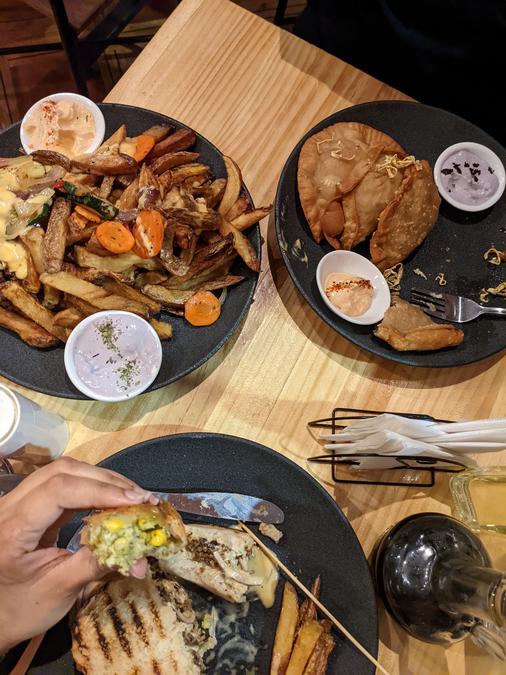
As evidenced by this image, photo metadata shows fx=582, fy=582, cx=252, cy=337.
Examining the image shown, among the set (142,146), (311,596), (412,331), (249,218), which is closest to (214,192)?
(249,218)

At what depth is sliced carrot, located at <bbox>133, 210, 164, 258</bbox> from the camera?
199 centimetres

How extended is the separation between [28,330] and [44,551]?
0.80m

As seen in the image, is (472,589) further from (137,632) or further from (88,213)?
(88,213)

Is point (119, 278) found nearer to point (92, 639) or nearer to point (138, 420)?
point (138, 420)

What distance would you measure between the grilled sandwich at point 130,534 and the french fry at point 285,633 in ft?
1.78

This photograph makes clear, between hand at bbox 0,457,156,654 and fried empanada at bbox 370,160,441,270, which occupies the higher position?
fried empanada at bbox 370,160,441,270

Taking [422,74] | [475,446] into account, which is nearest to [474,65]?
[422,74]

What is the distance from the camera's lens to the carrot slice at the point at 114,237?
1.97 metres

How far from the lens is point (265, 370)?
2.25m

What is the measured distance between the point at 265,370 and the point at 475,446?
2.85 ft

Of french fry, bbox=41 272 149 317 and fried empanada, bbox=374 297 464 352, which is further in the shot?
fried empanada, bbox=374 297 464 352

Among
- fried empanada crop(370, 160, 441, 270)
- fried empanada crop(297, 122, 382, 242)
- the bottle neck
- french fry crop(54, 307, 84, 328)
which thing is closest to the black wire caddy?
the bottle neck

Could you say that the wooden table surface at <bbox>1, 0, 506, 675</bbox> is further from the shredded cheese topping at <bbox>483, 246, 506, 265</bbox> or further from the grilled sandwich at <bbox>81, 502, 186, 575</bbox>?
the grilled sandwich at <bbox>81, 502, 186, 575</bbox>

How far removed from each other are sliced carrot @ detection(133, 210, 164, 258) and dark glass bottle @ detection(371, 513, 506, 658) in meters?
1.25
